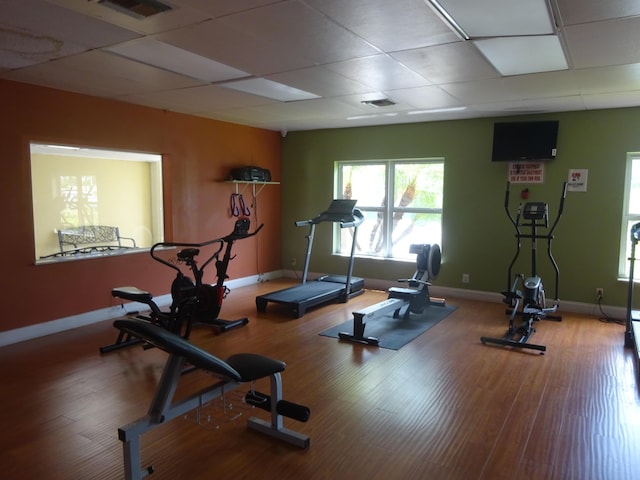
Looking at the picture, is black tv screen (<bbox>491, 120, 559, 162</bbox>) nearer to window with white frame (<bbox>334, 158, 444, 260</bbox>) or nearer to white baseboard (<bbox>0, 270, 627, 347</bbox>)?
window with white frame (<bbox>334, 158, 444, 260</bbox>)

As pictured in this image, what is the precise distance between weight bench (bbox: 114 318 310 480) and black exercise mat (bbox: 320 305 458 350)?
192cm

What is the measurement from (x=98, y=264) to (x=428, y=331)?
3658 mm

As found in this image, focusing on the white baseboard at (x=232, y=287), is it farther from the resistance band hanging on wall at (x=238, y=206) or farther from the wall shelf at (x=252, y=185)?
the wall shelf at (x=252, y=185)

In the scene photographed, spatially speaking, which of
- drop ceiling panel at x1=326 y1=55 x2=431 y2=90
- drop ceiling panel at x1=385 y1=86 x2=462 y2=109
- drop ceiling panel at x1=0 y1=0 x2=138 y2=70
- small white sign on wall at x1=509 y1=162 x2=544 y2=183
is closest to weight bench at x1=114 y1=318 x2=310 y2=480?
drop ceiling panel at x1=0 y1=0 x2=138 y2=70

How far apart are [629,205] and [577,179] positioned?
2.08 ft

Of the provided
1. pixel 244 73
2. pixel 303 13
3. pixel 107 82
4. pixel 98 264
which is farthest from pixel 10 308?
pixel 303 13

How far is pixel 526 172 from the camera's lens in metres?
5.77

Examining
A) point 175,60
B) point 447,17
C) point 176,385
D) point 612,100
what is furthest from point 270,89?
point 612,100

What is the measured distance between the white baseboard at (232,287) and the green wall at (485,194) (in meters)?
0.08

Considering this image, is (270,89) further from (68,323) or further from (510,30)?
(68,323)

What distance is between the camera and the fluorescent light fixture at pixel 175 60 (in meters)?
3.15

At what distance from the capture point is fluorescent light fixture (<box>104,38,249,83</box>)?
10.3 feet

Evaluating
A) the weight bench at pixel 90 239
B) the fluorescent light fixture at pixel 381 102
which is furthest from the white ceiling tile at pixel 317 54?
the weight bench at pixel 90 239

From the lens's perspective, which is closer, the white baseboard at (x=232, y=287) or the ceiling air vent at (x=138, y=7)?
the ceiling air vent at (x=138, y=7)
